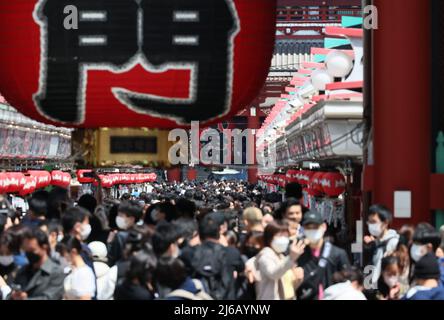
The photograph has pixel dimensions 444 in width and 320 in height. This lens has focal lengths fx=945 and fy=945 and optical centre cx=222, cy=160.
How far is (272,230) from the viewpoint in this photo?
7594 millimetres

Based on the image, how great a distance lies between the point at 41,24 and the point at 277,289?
3616 millimetres

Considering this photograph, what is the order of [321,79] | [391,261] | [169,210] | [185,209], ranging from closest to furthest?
[391,261]
[169,210]
[185,209]
[321,79]

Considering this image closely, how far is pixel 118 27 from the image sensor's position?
9.15 meters

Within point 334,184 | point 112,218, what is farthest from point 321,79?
point 112,218

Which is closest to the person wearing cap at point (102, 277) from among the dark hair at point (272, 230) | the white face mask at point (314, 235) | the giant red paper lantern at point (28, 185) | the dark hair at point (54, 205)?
the dark hair at point (272, 230)

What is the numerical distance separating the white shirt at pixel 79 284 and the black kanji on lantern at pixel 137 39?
2567 mm

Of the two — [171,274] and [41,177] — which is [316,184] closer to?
[41,177]

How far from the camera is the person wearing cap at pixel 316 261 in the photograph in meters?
7.70

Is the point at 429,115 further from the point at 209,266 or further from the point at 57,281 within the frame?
the point at 57,281

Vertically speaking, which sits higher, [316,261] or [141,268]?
[141,268]

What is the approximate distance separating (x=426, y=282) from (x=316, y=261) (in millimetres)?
1198

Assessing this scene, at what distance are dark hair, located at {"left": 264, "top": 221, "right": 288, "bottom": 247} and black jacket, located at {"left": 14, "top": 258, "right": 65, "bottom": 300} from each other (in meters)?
1.66

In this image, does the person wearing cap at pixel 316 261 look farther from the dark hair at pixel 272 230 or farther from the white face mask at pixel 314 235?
the dark hair at pixel 272 230

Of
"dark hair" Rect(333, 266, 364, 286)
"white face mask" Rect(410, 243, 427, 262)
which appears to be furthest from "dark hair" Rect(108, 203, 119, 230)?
"dark hair" Rect(333, 266, 364, 286)
